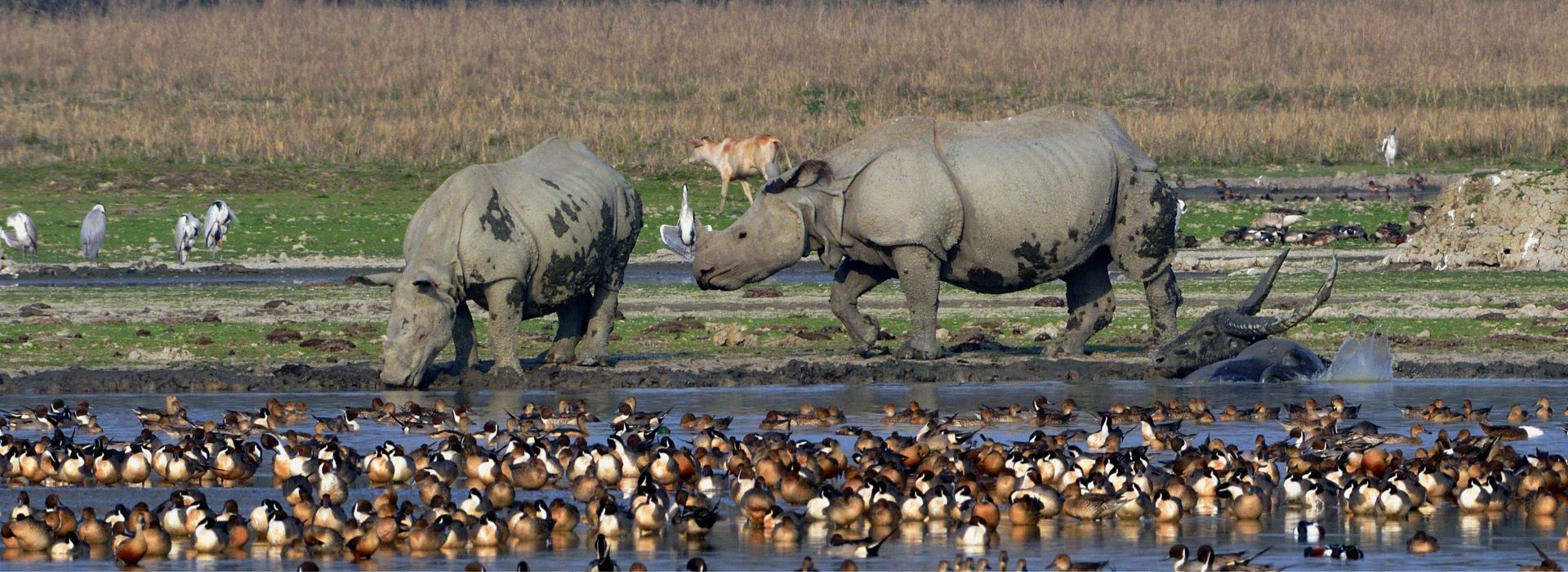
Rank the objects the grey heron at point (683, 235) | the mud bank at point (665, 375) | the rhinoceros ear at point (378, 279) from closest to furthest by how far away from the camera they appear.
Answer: the rhinoceros ear at point (378, 279), the mud bank at point (665, 375), the grey heron at point (683, 235)

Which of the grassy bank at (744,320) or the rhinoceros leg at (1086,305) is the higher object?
the rhinoceros leg at (1086,305)

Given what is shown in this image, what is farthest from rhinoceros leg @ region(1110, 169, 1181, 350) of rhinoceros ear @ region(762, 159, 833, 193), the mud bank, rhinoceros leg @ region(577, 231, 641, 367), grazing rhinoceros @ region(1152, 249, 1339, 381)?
rhinoceros leg @ region(577, 231, 641, 367)

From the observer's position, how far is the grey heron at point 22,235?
3112cm

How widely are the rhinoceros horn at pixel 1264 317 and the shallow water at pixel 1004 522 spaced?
0.64 metres

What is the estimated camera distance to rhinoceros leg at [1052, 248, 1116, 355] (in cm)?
2134

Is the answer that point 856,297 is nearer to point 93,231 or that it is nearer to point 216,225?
point 216,225

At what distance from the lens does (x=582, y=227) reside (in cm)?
2002

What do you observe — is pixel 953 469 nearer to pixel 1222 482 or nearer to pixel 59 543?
pixel 1222 482

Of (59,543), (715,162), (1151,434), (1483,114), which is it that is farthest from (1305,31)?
(59,543)

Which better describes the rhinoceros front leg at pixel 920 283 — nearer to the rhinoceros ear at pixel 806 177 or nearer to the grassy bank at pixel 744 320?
the rhinoceros ear at pixel 806 177

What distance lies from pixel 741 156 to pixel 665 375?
20144 millimetres

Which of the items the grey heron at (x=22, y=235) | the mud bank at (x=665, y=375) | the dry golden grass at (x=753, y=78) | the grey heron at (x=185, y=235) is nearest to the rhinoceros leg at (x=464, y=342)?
the mud bank at (x=665, y=375)

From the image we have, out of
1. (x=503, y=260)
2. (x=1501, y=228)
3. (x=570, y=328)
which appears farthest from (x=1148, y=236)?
(x=1501, y=228)

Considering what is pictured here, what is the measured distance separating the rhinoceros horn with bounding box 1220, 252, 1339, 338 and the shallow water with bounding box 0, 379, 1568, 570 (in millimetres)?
638
